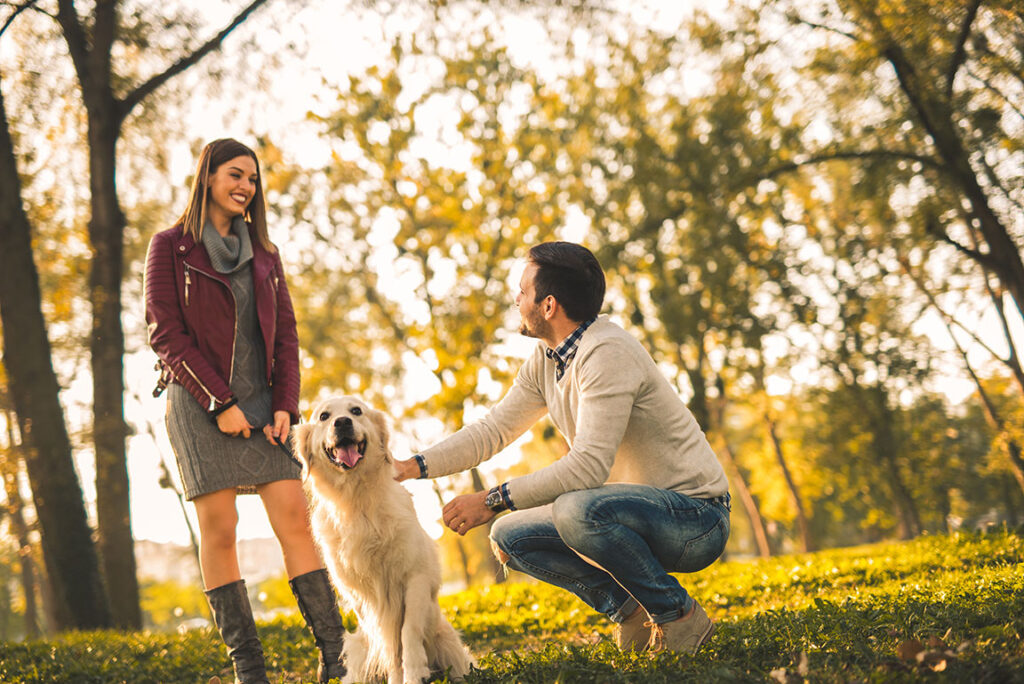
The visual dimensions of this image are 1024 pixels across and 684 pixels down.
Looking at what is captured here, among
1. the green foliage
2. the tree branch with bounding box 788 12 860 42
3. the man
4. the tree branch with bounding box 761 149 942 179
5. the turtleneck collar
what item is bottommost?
the green foliage

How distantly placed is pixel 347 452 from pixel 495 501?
3.27 feet

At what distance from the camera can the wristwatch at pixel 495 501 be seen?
3139 mm

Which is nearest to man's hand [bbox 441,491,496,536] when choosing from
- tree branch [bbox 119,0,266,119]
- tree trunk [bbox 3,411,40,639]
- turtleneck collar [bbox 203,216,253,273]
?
turtleneck collar [bbox 203,216,253,273]

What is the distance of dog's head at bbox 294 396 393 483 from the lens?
12.6ft

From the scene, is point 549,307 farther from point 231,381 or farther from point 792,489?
point 792,489

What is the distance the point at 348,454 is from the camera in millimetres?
3820

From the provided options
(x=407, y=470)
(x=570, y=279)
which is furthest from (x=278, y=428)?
(x=570, y=279)

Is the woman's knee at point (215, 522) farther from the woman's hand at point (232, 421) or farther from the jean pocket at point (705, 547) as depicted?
the jean pocket at point (705, 547)

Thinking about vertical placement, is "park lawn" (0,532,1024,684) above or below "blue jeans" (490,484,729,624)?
below

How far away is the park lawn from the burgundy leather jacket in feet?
5.64

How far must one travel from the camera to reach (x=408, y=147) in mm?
15680

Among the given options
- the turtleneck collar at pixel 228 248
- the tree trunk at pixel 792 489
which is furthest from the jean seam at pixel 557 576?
the tree trunk at pixel 792 489

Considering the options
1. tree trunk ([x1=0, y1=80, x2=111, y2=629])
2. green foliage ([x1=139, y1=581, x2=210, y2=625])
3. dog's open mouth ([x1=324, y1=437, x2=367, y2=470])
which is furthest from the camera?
green foliage ([x1=139, y1=581, x2=210, y2=625])

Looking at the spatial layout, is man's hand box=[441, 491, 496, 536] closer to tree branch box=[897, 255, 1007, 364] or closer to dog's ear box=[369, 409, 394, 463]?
dog's ear box=[369, 409, 394, 463]
